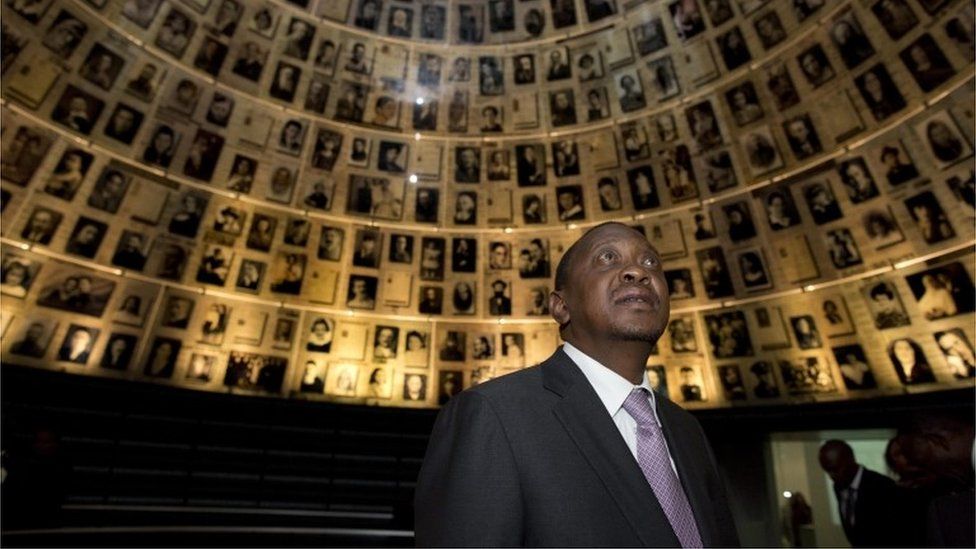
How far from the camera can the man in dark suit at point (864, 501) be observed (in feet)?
20.9

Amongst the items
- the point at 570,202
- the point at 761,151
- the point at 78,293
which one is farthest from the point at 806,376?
the point at 78,293

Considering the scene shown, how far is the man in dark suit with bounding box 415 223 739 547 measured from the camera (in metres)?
1.89

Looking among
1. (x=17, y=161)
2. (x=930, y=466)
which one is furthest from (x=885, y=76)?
(x=17, y=161)

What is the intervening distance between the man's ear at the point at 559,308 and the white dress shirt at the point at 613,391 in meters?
0.25

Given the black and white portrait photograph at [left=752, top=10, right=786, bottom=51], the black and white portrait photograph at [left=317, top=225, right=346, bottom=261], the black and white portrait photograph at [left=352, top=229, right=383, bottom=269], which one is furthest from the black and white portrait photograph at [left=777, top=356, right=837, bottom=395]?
the black and white portrait photograph at [left=317, top=225, right=346, bottom=261]

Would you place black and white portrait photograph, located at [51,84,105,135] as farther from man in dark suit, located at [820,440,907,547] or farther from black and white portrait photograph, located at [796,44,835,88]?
black and white portrait photograph, located at [796,44,835,88]

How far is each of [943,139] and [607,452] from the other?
39.4 feet

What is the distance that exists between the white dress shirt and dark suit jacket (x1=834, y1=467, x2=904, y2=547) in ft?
18.9

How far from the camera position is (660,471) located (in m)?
2.19

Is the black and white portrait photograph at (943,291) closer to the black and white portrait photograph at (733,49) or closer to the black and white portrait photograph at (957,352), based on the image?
the black and white portrait photograph at (957,352)

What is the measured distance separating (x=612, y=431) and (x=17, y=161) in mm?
14170

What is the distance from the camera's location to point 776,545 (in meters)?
12.5

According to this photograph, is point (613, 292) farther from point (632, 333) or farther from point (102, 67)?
point (102, 67)

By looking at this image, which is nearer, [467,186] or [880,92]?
[880,92]
